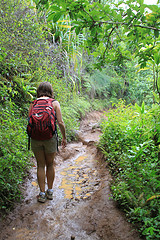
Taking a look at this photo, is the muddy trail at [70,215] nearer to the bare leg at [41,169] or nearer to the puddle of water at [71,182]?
the puddle of water at [71,182]

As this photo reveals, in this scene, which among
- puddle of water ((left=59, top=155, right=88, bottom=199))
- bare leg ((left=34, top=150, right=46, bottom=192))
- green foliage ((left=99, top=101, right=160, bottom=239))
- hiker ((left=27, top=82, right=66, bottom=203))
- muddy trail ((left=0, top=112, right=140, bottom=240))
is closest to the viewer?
green foliage ((left=99, top=101, right=160, bottom=239))

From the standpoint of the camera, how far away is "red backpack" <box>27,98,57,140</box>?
2.64m

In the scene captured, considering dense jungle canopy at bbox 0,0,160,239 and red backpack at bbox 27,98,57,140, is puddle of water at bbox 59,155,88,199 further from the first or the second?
red backpack at bbox 27,98,57,140

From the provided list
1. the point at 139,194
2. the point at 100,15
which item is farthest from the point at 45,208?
the point at 100,15

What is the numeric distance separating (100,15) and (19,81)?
3379 mm

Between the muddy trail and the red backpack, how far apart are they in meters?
1.02

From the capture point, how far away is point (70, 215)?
2.52 meters

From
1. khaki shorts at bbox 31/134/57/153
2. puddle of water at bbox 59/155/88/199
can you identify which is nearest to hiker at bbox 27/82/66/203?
khaki shorts at bbox 31/134/57/153

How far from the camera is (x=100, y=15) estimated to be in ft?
5.99

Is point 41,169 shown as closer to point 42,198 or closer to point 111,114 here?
point 42,198

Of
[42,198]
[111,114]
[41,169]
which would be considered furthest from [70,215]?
[111,114]

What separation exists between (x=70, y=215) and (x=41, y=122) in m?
1.32

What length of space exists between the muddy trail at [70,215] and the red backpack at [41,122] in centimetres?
102

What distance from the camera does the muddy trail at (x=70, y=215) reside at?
6.83ft
